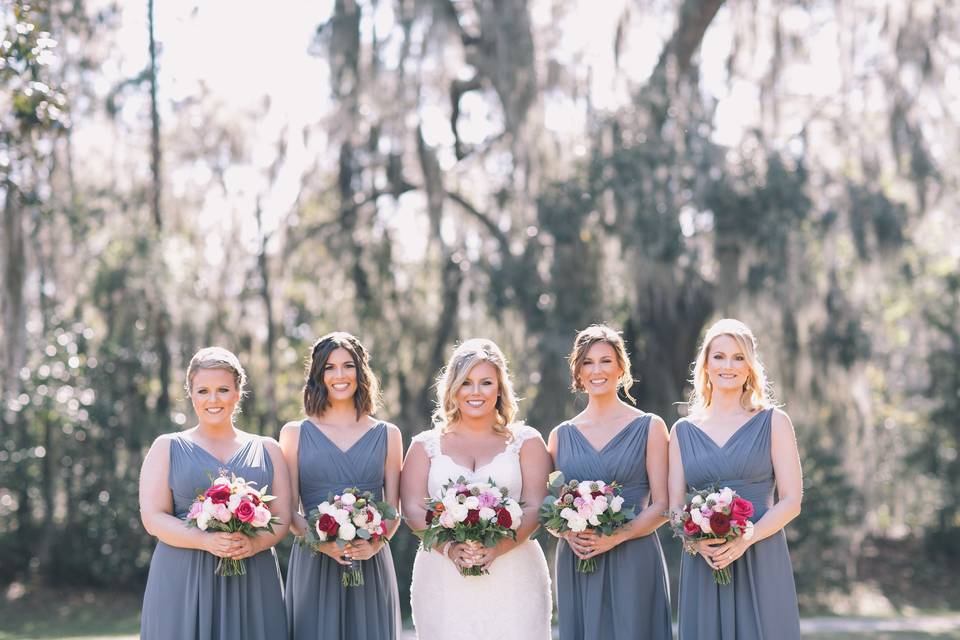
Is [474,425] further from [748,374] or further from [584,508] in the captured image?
[748,374]

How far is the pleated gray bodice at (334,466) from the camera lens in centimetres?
550

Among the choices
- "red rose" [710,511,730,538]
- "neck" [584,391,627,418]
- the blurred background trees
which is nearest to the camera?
"red rose" [710,511,730,538]

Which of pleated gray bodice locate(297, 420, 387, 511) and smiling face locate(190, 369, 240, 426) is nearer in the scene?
smiling face locate(190, 369, 240, 426)

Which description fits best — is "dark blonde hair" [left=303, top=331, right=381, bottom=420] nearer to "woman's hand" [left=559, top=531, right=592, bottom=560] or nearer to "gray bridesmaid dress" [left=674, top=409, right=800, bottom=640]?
"woman's hand" [left=559, top=531, right=592, bottom=560]

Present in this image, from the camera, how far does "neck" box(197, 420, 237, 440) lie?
5332mm

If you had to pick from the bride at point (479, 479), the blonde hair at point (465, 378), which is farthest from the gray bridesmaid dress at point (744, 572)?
the blonde hair at point (465, 378)

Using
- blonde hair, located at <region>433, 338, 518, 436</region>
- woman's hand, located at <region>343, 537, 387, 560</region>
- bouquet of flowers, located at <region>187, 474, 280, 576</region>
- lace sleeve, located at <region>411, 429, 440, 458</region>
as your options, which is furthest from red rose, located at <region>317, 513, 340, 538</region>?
blonde hair, located at <region>433, 338, 518, 436</region>

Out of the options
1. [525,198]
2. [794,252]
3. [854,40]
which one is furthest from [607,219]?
[854,40]

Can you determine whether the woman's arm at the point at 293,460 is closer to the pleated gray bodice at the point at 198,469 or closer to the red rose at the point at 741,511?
the pleated gray bodice at the point at 198,469

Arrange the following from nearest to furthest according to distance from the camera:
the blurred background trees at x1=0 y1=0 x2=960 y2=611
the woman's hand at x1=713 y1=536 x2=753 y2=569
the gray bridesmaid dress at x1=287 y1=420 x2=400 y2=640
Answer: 1. the woman's hand at x1=713 y1=536 x2=753 y2=569
2. the gray bridesmaid dress at x1=287 y1=420 x2=400 y2=640
3. the blurred background trees at x1=0 y1=0 x2=960 y2=611

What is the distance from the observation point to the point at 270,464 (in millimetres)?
5379

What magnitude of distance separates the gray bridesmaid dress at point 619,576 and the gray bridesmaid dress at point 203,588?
140cm

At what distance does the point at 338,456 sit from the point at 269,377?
9122 mm

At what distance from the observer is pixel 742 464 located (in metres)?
5.16
